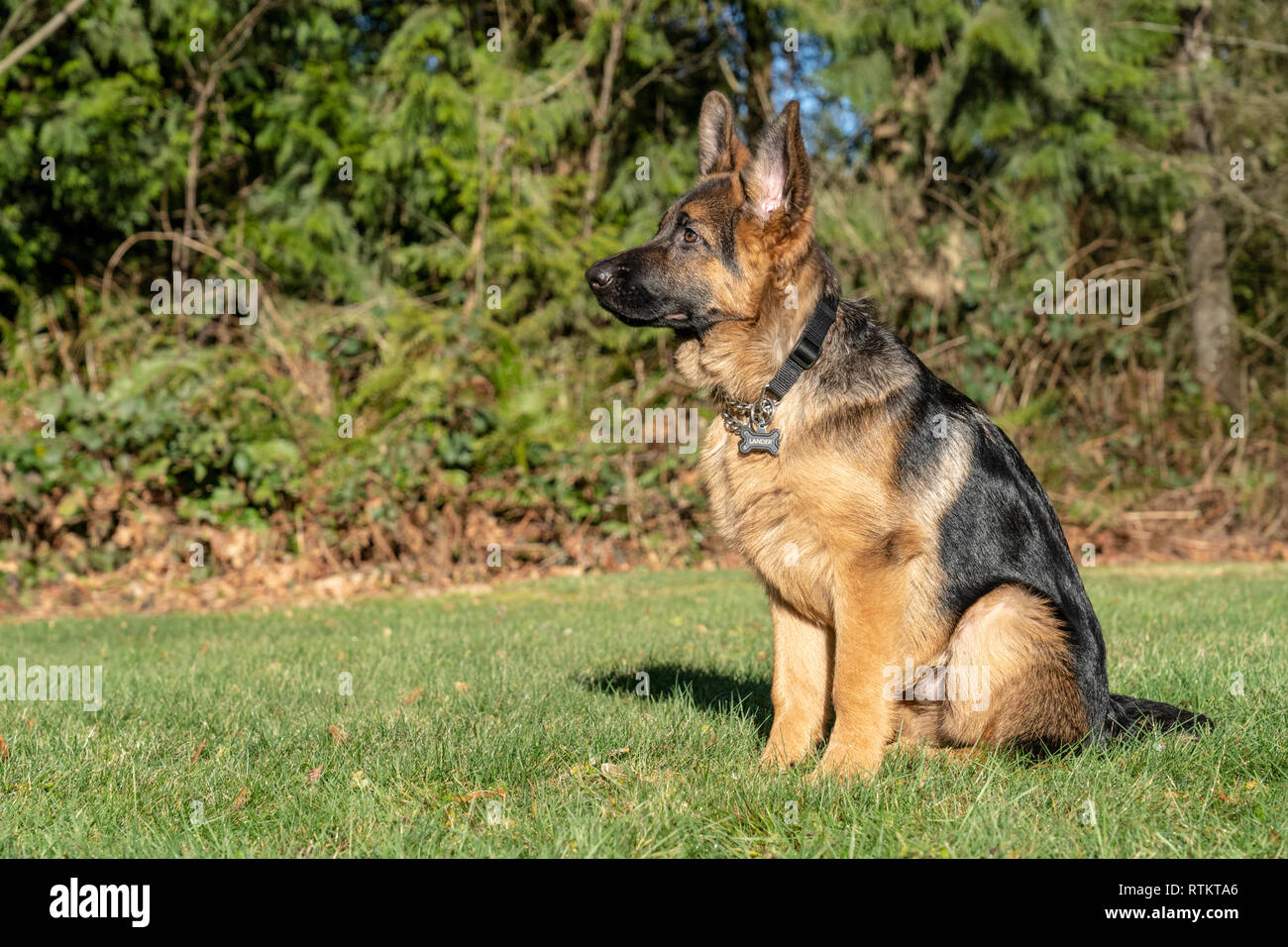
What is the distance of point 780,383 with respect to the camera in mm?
3889

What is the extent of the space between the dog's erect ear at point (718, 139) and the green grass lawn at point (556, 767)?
2.35 meters

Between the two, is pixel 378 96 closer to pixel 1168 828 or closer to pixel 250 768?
pixel 250 768

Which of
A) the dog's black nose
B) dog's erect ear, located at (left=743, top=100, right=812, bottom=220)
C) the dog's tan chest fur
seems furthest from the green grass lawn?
dog's erect ear, located at (left=743, top=100, right=812, bottom=220)

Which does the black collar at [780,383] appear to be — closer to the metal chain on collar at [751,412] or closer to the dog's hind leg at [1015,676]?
the metal chain on collar at [751,412]

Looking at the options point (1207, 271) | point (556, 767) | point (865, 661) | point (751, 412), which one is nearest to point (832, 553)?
point (865, 661)

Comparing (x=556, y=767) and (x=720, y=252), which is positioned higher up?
(x=720, y=252)

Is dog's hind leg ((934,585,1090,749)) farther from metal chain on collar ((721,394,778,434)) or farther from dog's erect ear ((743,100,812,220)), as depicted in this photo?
dog's erect ear ((743,100,812,220))

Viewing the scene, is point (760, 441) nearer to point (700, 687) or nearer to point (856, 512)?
point (856, 512)

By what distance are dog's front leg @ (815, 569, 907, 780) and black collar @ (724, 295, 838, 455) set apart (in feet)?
2.11

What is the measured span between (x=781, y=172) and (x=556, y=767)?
7.84 ft


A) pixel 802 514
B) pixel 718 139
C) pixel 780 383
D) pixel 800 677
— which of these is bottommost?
pixel 800 677

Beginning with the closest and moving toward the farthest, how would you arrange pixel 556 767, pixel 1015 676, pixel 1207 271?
pixel 1015 676
pixel 556 767
pixel 1207 271

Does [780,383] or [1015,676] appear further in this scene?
[780,383]

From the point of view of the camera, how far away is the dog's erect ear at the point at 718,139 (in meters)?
4.31
